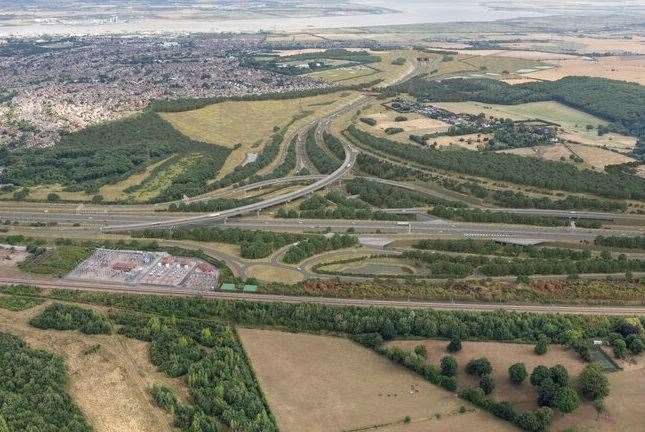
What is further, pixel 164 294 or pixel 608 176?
pixel 608 176

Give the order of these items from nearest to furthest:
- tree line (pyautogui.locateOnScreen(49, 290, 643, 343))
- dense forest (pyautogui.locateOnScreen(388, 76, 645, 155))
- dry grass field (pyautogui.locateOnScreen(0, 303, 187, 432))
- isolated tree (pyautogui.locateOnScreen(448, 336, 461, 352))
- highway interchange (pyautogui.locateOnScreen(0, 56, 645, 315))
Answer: dry grass field (pyautogui.locateOnScreen(0, 303, 187, 432)) < isolated tree (pyautogui.locateOnScreen(448, 336, 461, 352)) < tree line (pyautogui.locateOnScreen(49, 290, 643, 343)) < highway interchange (pyautogui.locateOnScreen(0, 56, 645, 315)) < dense forest (pyautogui.locateOnScreen(388, 76, 645, 155))

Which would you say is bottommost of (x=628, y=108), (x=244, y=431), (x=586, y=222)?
(x=244, y=431)

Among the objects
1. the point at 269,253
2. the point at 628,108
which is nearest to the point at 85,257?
the point at 269,253

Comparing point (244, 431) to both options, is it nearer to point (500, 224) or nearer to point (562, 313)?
point (562, 313)

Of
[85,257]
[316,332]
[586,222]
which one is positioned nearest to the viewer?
[316,332]

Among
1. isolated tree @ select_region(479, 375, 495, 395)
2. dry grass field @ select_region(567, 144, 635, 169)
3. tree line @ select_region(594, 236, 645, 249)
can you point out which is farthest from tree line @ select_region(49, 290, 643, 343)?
dry grass field @ select_region(567, 144, 635, 169)

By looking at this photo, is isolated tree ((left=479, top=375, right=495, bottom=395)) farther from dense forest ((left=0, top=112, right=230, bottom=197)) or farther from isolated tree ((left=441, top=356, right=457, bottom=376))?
dense forest ((left=0, top=112, right=230, bottom=197))

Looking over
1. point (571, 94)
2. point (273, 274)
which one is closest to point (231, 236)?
point (273, 274)
